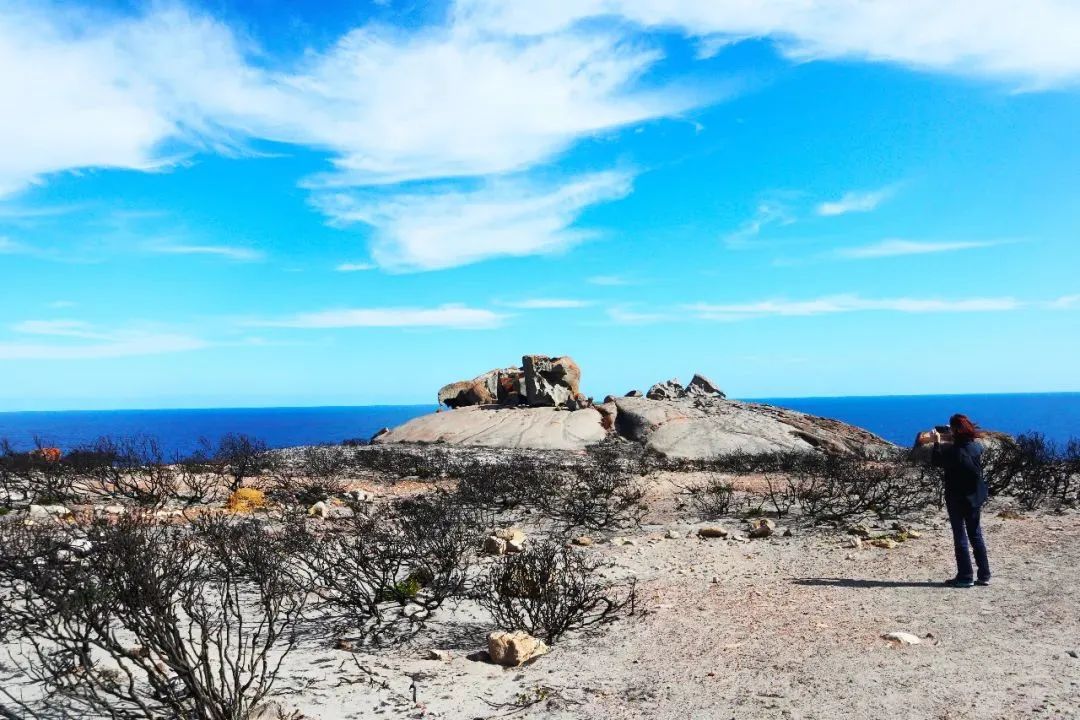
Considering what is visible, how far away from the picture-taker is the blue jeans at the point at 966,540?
23.2 feet

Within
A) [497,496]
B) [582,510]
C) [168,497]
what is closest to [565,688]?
[582,510]

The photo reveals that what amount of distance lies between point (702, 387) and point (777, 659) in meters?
35.7

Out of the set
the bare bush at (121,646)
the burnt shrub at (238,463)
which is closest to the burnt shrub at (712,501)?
the bare bush at (121,646)

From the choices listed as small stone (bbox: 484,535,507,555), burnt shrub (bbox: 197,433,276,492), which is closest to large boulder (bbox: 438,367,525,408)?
burnt shrub (bbox: 197,433,276,492)

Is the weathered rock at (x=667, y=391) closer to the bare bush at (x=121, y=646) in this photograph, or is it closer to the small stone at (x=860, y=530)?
the small stone at (x=860, y=530)

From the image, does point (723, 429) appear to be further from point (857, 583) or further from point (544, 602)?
point (544, 602)

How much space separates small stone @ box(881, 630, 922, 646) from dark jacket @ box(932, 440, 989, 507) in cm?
216

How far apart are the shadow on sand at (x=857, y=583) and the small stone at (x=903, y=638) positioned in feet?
5.99

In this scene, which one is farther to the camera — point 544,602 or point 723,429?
point 723,429

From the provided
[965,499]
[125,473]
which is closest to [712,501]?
[965,499]

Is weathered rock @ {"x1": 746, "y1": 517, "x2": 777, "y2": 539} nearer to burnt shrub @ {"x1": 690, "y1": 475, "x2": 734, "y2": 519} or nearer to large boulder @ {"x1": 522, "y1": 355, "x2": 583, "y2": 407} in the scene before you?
burnt shrub @ {"x1": 690, "y1": 475, "x2": 734, "y2": 519}

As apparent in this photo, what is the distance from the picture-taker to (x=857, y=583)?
7.52 meters

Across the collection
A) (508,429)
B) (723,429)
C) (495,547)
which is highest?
(508,429)

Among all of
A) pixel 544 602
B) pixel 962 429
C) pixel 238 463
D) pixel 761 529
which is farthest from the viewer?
pixel 238 463
